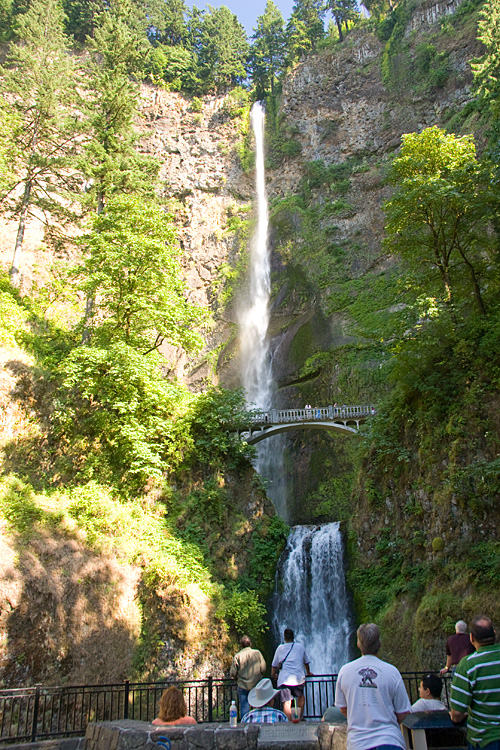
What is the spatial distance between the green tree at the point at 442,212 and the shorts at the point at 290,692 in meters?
12.8

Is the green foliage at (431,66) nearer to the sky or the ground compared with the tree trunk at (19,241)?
nearer to the sky

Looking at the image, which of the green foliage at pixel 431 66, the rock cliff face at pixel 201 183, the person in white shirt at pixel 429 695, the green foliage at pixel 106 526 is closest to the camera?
the person in white shirt at pixel 429 695

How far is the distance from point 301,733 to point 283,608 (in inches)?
493

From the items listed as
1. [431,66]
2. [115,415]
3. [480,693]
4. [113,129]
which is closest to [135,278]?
[115,415]

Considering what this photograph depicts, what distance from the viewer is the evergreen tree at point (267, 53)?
49.2 metres

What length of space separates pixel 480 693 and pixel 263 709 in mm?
3579

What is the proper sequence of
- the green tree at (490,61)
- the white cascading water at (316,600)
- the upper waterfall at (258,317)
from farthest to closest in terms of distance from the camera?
the upper waterfall at (258,317) < the green tree at (490,61) < the white cascading water at (316,600)

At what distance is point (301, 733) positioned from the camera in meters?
5.41

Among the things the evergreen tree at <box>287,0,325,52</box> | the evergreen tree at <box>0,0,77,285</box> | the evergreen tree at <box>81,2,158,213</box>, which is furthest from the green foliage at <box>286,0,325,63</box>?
the evergreen tree at <box>0,0,77,285</box>

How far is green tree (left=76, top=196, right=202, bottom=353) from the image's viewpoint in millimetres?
18219

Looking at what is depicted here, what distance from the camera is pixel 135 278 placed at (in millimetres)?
18484

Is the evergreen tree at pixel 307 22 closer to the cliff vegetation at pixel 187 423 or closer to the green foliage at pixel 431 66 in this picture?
the green foliage at pixel 431 66

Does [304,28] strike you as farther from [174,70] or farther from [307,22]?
[174,70]

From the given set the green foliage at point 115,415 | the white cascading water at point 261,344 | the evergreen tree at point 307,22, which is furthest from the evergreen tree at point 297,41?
the green foliage at point 115,415
